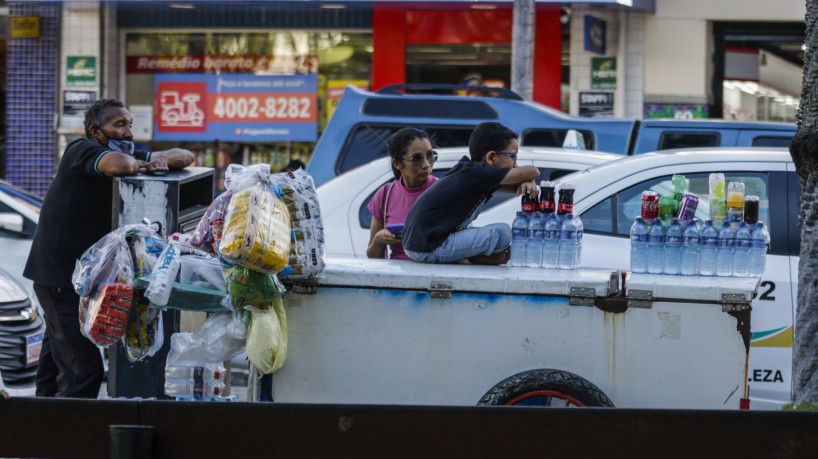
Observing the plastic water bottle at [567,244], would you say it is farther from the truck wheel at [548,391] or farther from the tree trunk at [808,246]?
the tree trunk at [808,246]

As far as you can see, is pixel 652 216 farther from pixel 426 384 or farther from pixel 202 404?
pixel 202 404

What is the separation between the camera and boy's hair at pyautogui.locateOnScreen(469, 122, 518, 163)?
5.70 meters

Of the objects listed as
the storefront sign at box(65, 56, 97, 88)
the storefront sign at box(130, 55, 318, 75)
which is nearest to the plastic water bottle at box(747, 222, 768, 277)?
the storefront sign at box(130, 55, 318, 75)

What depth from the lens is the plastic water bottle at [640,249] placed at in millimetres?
5539

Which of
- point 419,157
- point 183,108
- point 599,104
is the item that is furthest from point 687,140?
point 183,108

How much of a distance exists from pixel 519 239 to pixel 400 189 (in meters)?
0.86

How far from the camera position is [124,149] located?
593 centimetres

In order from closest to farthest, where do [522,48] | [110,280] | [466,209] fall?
[110,280] → [466,209] → [522,48]

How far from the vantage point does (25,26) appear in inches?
697

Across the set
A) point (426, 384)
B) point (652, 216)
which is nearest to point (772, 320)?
point (652, 216)

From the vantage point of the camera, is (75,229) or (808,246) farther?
(75,229)

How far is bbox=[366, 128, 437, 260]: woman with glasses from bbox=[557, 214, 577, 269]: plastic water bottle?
79 centimetres

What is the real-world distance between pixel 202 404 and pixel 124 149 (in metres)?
2.72

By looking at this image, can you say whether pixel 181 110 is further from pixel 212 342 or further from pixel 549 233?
pixel 212 342
